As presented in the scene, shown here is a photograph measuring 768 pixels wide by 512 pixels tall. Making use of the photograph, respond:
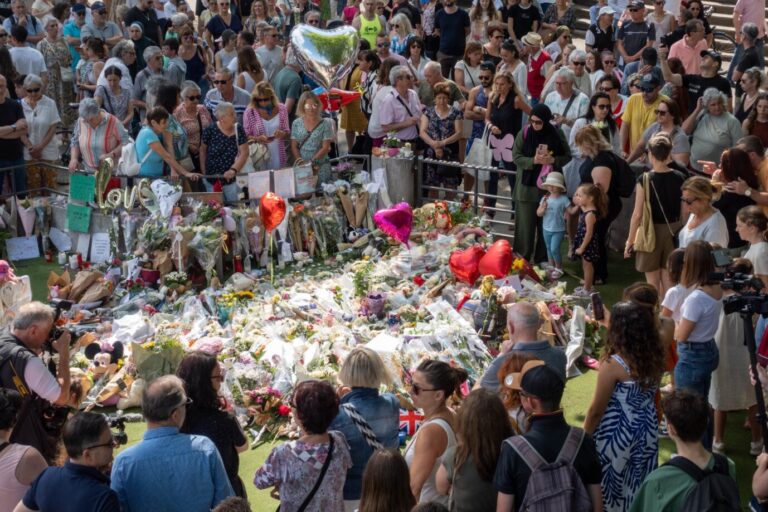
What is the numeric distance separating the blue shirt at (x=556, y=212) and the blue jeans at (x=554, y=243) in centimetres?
6

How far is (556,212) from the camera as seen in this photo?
11109 millimetres

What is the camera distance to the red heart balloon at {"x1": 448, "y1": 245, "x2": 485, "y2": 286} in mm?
10336

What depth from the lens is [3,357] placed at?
6484 millimetres

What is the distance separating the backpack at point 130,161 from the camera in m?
11.8

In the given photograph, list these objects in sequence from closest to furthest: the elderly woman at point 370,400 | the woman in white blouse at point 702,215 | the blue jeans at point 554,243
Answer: the elderly woman at point 370,400 < the woman in white blouse at point 702,215 < the blue jeans at point 554,243

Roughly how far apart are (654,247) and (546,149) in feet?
5.87

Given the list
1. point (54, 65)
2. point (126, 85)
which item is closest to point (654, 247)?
point (126, 85)

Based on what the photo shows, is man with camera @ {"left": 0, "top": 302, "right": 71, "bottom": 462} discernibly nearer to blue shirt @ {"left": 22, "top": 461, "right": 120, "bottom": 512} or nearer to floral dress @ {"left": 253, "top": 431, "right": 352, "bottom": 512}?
blue shirt @ {"left": 22, "top": 461, "right": 120, "bottom": 512}

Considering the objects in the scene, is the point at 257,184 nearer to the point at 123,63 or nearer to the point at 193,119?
the point at 193,119

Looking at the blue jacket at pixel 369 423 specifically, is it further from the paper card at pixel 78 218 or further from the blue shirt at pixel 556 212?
the paper card at pixel 78 218

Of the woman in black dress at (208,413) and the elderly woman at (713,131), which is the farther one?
the elderly woman at (713,131)

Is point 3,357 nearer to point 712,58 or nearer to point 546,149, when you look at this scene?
point 546,149

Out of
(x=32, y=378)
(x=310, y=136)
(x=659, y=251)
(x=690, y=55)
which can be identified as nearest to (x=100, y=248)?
(x=310, y=136)

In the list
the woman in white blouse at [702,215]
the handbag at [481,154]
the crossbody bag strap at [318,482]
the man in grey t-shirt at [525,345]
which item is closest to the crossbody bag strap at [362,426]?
the crossbody bag strap at [318,482]
